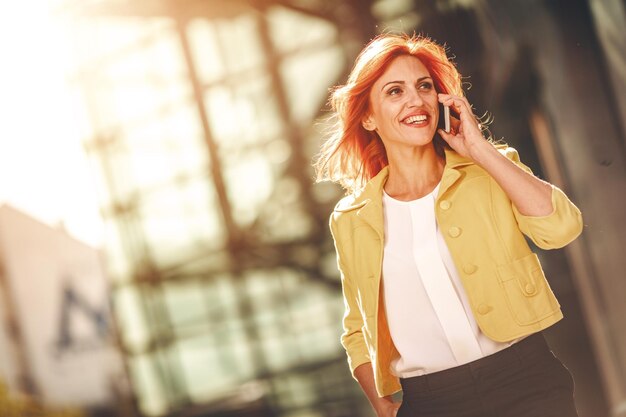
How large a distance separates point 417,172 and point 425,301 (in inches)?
14.3

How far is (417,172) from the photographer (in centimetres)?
227

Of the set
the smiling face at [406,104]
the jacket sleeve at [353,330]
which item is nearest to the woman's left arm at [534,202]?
the smiling face at [406,104]

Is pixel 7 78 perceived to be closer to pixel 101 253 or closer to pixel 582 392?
pixel 101 253

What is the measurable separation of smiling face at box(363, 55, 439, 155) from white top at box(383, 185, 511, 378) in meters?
0.16

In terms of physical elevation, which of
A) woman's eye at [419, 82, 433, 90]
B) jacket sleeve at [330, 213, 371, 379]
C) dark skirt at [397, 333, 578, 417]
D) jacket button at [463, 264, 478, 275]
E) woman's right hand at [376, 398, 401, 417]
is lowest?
woman's right hand at [376, 398, 401, 417]

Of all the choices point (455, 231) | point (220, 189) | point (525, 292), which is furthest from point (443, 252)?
point (220, 189)

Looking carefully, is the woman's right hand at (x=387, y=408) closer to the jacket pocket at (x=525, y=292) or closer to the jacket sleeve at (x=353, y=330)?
the jacket sleeve at (x=353, y=330)

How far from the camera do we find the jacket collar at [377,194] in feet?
6.98

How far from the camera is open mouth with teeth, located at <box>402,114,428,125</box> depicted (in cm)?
221

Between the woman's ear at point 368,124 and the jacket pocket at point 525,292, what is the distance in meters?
0.60

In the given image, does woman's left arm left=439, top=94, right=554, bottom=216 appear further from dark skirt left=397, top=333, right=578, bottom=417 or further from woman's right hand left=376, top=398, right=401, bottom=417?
woman's right hand left=376, top=398, right=401, bottom=417

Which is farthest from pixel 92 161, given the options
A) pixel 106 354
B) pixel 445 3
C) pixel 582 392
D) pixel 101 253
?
pixel 582 392

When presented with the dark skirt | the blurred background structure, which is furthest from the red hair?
the blurred background structure

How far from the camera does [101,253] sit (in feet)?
30.4
